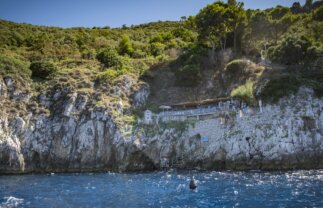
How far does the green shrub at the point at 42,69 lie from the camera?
70.6 metres

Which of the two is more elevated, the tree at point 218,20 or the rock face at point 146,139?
the tree at point 218,20

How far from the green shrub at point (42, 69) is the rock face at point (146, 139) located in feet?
25.5

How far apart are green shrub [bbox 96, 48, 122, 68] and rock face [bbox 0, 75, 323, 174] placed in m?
14.1

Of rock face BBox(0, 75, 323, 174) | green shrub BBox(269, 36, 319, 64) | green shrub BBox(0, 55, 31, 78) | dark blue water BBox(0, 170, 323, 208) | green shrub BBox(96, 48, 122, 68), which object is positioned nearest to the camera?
dark blue water BBox(0, 170, 323, 208)

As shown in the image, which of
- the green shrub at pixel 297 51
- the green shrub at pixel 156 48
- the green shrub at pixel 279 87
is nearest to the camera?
the green shrub at pixel 279 87

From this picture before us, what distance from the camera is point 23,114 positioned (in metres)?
60.5

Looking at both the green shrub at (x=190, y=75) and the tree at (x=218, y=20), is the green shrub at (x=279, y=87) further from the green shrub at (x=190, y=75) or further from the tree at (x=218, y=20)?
the tree at (x=218, y=20)

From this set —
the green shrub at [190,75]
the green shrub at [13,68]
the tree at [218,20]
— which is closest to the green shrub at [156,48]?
the tree at [218,20]

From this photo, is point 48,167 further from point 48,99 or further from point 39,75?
point 39,75

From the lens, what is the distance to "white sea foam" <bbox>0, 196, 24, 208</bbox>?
98.4 ft

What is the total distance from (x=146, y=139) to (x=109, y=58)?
91.8 ft

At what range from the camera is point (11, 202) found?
31281 millimetres

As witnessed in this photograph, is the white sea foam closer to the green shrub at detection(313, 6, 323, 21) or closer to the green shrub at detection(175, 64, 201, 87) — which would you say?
the green shrub at detection(175, 64, 201, 87)

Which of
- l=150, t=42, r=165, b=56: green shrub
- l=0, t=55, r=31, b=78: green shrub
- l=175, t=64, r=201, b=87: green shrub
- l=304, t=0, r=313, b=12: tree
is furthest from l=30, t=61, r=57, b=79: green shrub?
l=304, t=0, r=313, b=12: tree
